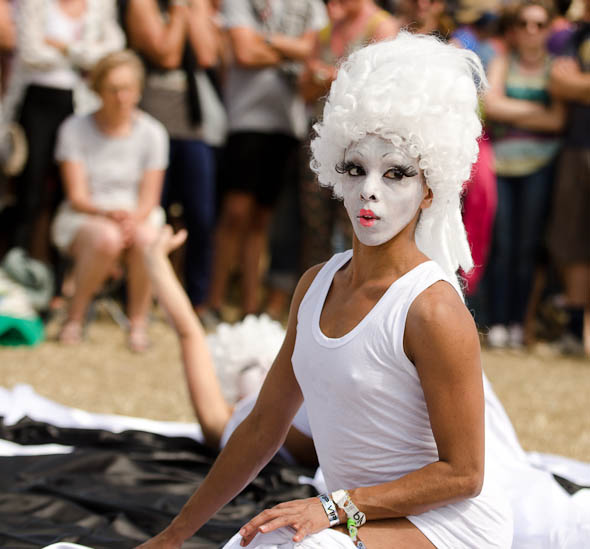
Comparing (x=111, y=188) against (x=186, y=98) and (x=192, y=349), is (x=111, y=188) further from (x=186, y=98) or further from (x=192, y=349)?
(x=192, y=349)

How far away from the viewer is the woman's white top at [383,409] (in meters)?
Result: 1.67

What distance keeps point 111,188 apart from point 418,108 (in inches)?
151

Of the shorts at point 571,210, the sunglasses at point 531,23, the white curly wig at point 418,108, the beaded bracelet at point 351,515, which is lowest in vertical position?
the shorts at point 571,210

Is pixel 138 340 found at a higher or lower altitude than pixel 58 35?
lower

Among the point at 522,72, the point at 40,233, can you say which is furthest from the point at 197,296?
the point at 522,72

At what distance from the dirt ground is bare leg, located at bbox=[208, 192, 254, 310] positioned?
48 centimetres

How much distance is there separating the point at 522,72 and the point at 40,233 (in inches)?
121

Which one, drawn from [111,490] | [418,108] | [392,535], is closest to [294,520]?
[392,535]

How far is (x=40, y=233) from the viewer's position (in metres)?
5.62

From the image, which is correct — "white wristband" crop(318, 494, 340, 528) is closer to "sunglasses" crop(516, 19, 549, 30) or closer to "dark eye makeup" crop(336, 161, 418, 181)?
"dark eye makeup" crop(336, 161, 418, 181)

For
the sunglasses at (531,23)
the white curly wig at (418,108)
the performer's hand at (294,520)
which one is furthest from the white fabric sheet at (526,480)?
the sunglasses at (531,23)

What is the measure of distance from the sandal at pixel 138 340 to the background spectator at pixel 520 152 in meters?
2.07

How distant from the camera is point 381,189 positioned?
5.63 feet

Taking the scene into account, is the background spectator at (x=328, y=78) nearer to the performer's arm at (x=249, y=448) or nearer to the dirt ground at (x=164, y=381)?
the dirt ground at (x=164, y=381)
